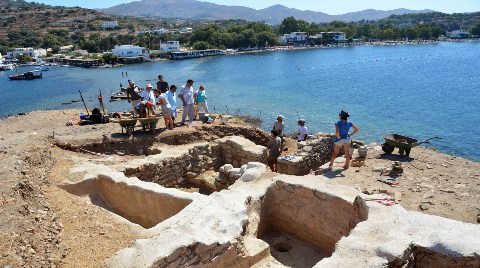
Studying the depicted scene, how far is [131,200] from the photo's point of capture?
9.28m

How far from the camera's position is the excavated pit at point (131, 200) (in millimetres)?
8527

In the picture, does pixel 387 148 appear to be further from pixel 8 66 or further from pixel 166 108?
pixel 8 66

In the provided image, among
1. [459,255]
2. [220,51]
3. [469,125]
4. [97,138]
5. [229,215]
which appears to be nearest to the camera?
[459,255]

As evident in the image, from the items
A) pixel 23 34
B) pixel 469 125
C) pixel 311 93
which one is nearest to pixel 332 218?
pixel 469 125

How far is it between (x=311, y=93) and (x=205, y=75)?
23.9 meters

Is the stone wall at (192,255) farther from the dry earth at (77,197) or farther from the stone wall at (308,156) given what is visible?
the stone wall at (308,156)

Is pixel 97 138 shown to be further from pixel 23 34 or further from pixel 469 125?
pixel 23 34

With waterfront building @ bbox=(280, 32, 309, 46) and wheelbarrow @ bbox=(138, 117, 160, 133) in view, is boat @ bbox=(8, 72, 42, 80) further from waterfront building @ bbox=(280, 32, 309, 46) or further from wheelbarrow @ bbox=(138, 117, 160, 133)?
waterfront building @ bbox=(280, 32, 309, 46)

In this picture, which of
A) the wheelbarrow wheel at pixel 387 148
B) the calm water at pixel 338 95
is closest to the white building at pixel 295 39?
the calm water at pixel 338 95

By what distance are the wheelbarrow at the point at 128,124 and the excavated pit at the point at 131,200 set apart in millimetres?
3985

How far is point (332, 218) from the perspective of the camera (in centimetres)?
840

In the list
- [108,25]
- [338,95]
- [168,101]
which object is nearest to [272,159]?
[168,101]

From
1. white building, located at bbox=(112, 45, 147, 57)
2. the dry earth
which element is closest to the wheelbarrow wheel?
the dry earth

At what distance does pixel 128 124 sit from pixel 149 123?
2.50 ft
